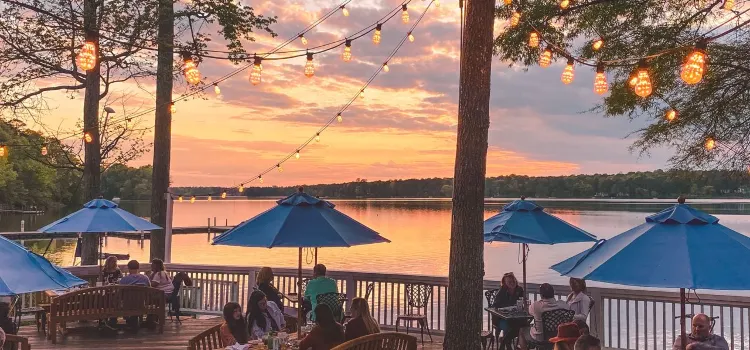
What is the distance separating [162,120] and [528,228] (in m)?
9.29

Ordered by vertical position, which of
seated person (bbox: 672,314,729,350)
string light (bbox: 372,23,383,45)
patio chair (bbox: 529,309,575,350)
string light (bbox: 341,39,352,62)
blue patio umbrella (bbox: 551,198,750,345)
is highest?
string light (bbox: 372,23,383,45)

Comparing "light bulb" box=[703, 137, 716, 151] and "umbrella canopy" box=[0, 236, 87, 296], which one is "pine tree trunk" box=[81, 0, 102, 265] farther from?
"light bulb" box=[703, 137, 716, 151]

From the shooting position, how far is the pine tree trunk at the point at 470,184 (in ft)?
22.4

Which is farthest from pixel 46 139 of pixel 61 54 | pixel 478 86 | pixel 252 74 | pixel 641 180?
pixel 641 180

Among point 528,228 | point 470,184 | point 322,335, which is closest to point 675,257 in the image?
point 470,184

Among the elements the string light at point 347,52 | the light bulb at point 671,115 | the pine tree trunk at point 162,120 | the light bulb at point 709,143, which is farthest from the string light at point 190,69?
the light bulb at point 709,143

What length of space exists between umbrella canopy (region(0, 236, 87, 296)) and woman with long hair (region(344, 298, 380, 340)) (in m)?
2.49

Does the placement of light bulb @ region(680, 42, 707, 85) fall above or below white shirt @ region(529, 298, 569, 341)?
above

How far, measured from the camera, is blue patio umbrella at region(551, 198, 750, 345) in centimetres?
464

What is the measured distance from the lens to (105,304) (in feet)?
31.1

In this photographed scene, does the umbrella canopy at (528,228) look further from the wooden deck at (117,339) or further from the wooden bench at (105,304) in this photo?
the wooden bench at (105,304)

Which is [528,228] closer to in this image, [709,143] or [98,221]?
[709,143]

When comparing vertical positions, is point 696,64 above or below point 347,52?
below

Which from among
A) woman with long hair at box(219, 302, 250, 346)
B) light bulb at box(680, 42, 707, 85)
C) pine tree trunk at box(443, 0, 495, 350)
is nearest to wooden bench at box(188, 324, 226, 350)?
woman with long hair at box(219, 302, 250, 346)
